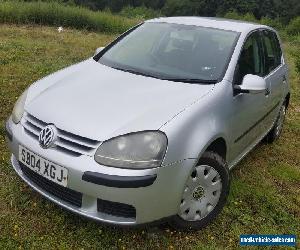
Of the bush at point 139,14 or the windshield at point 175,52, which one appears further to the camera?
the bush at point 139,14

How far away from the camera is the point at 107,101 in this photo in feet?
11.0

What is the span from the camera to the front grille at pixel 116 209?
302 centimetres

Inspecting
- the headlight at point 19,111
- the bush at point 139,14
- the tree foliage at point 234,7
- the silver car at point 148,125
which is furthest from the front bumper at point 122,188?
the tree foliage at point 234,7

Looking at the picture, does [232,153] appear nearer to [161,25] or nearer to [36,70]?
[161,25]

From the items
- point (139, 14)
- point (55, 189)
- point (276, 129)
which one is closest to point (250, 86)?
point (55, 189)

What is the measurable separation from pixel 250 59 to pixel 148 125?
1.74 metres

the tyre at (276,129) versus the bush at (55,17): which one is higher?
the tyre at (276,129)

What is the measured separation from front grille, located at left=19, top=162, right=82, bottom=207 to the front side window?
1.78m

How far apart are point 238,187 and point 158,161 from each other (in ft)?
5.72

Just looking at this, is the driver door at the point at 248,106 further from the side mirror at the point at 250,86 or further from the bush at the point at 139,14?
the bush at the point at 139,14

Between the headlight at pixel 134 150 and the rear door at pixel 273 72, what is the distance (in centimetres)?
206

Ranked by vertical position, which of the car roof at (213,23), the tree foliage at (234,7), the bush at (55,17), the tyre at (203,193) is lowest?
the tree foliage at (234,7)

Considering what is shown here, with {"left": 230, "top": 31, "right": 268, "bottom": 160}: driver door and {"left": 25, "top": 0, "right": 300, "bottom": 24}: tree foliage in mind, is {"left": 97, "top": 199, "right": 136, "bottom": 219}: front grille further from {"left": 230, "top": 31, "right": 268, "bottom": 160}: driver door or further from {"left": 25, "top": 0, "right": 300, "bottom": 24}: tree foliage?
{"left": 25, "top": 0, "right": 300, "bottom": 24}: tree foliage

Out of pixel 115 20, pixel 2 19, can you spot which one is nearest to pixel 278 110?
pixel 2 19
